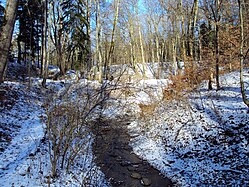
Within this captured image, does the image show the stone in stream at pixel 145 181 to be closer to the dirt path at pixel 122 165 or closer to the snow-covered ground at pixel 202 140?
the dirt path at pixel 122 165

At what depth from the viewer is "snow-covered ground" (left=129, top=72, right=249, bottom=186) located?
510cm

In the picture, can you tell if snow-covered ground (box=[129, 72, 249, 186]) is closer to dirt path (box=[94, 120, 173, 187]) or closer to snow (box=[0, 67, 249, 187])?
snow (box=[0, 67, 249, 187])

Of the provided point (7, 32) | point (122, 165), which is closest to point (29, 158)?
point (122, 165)

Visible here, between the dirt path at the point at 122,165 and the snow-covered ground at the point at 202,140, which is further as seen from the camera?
the dirt path at the point at 122,165

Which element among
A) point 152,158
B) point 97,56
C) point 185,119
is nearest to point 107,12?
point 97,56

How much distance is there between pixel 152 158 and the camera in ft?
22.4

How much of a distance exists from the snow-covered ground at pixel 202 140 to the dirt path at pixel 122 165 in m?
0.34

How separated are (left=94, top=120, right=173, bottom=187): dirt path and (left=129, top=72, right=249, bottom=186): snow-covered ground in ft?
1.12

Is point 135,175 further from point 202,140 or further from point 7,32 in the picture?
point 7,32

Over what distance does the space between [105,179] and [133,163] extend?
1.58 meters

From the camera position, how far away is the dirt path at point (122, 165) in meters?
5.41

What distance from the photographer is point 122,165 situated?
6.46 m

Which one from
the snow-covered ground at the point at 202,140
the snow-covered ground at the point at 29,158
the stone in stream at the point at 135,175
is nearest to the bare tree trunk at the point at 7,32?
the snow-covered ground at the point at 29,158

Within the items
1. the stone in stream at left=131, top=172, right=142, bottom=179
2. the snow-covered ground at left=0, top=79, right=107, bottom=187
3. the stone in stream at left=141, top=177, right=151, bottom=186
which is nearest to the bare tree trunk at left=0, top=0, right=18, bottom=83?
the snow-covered ground at left=0, top=79, right=107, bottom=187
